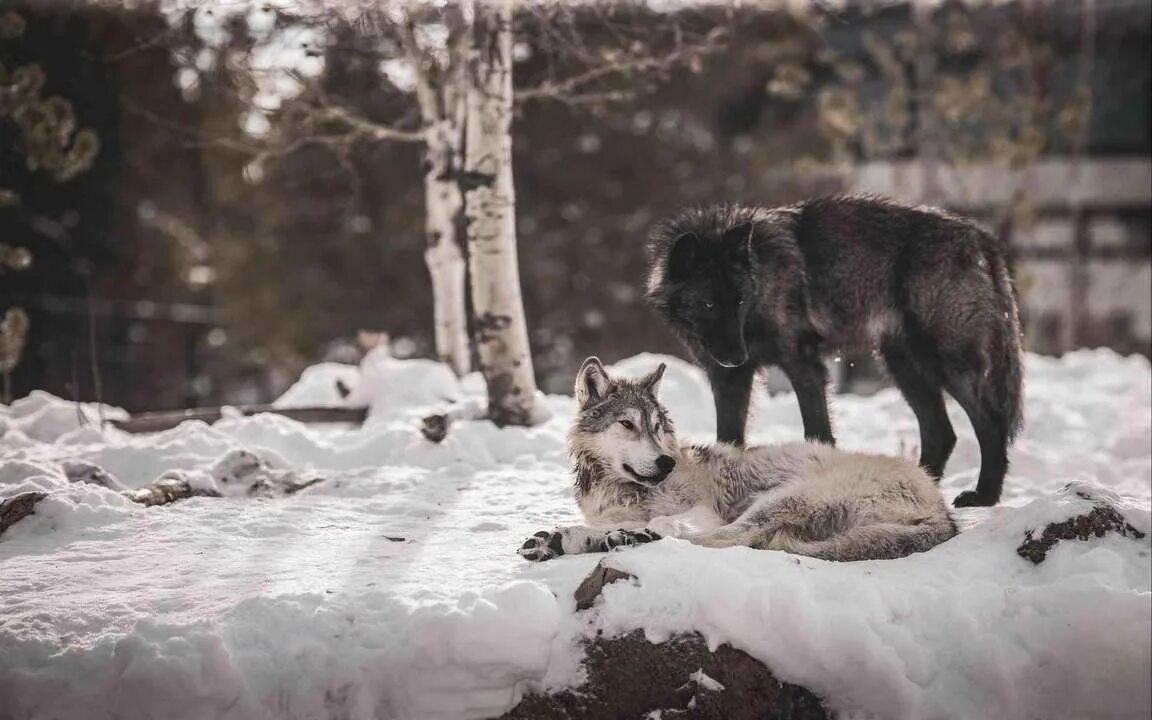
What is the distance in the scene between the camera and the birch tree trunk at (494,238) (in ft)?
21.8

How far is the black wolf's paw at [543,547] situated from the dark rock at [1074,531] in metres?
1.71

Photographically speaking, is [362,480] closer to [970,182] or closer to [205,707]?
[205,707]

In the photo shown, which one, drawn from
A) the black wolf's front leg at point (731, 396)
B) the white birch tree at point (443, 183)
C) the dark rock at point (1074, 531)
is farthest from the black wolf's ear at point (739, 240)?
the white birch tree at point (443, 183)

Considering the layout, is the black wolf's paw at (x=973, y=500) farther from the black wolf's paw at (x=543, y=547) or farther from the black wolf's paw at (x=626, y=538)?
the black wolf's paw at (x=543, y=547)

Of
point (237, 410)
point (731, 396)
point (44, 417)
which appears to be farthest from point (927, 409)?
point (44, 417)

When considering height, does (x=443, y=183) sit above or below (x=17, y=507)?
above

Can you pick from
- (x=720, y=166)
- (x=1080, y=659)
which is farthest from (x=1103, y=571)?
(x=720, y=166)

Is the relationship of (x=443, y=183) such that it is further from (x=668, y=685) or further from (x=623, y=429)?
(x=668, y=685)

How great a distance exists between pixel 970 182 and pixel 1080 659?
15984 millimetres

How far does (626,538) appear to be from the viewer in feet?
11.5

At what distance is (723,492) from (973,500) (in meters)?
1.73

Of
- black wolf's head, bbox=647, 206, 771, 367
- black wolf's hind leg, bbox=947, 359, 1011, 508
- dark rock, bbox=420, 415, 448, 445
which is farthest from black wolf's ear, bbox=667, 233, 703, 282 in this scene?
dark rock, bbox=420, 415, 448, 445

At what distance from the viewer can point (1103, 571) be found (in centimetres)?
296

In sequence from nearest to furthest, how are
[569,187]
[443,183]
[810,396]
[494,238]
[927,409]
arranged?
[810,396]
[927,409]
[494,238]
[443,183]
[569,187]
